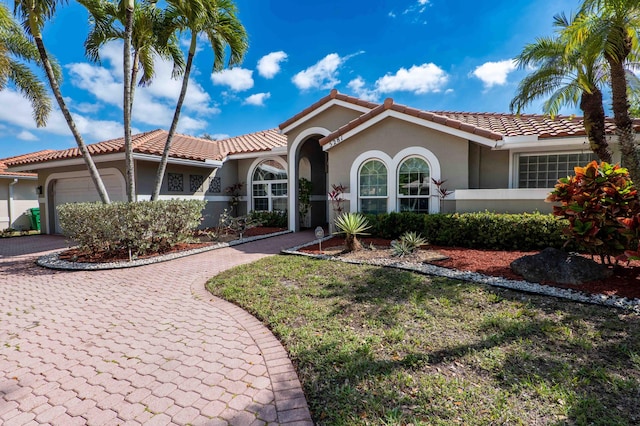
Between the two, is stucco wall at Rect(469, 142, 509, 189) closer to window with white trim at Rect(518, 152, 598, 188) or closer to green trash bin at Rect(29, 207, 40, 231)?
window with white trim at Rect(518, 152, 598, 188)

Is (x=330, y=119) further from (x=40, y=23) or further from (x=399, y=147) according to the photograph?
(x=40, y=23)

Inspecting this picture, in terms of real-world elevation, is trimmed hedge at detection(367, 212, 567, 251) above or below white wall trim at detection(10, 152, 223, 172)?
below

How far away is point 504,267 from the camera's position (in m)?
7.32

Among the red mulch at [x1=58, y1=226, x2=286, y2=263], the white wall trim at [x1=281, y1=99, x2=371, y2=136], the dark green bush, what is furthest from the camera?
the dark green bush

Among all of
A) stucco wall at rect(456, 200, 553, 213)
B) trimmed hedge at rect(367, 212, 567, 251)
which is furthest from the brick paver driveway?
stucco wall at rect(456, 200, 553, 213)

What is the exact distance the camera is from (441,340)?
4242 mm

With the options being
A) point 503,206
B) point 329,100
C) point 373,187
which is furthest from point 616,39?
point 329,100

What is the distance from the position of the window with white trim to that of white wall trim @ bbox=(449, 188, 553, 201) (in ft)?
5.80

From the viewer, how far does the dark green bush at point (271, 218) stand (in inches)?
658

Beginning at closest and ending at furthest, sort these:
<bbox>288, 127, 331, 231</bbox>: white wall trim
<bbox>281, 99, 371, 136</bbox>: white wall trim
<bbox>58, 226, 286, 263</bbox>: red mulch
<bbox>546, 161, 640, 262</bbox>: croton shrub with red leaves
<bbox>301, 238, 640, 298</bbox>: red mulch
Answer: <bbox>301, 238, 640, 298</bbox>: red mulch
<bbox>546, 161, 640, 262</bbox>: croton shrub with red leaves
<bbox>58, 226, 286, 263</bbox>: red mulch
<bbox>281, 99, 371, 136</bbox>: white wall trim
<bbox>288, 127, 331, 231</bbox>: white wall trim

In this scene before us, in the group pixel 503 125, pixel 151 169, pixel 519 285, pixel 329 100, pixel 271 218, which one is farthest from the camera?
pixel 271 218

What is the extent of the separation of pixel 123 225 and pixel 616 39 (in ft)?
43.7

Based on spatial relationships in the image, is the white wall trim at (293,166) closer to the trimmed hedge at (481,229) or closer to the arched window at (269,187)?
the arched window at (269,187)

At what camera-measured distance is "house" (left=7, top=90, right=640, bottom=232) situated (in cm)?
1048
